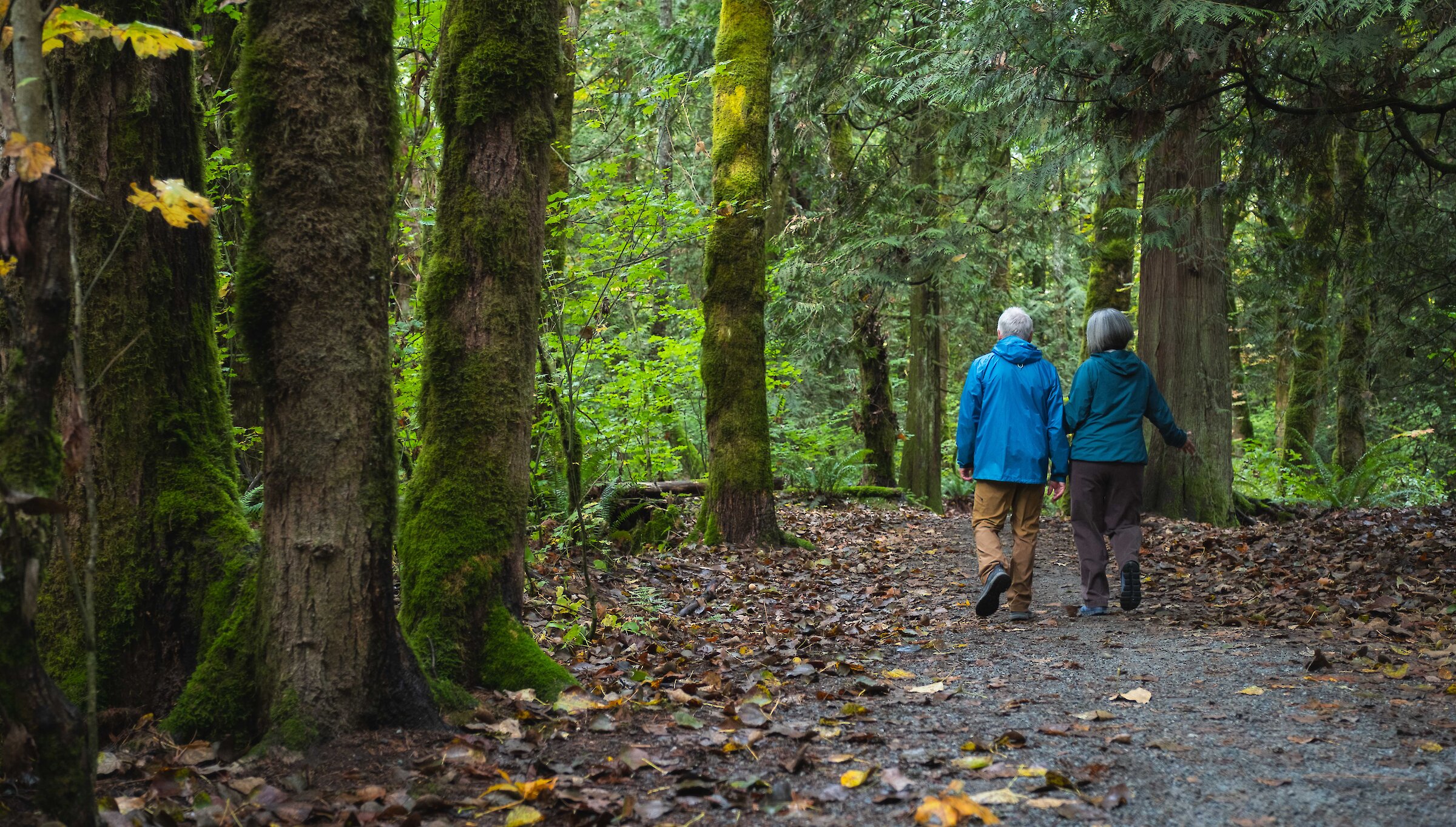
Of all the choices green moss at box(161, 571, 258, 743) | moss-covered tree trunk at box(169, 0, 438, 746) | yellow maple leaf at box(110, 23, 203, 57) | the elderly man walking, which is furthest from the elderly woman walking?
yellow maple leaf at box(110, 23, 203, 57)

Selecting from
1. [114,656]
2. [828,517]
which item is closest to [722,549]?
[828,517]

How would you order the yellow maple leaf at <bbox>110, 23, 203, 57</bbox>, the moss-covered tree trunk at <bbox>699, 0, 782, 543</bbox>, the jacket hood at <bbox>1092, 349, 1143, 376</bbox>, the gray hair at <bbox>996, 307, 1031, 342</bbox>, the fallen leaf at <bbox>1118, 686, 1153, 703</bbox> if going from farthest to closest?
the moss-covered tree trunk at <bbox>699, 0, 782, 543</bbox> → the gray hair at <bbox>996, 307, 1031, 342</bbox> → the jacket hood at <bbox>1092, 349, 1143, 376</bbox> → the fallen leaf at <bbox>1118, 686, 1153, 703</bbox> → the yellow maple leaf at <bbox>110, 23, 203, 57</bbox>

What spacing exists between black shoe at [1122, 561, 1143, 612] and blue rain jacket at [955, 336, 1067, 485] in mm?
793

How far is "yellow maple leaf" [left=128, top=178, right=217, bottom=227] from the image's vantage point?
2545 millimetres

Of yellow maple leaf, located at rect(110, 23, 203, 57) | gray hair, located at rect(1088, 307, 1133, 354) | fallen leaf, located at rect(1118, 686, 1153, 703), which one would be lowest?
fallen leaf, located at rect(1118, 686, 1153, 703)

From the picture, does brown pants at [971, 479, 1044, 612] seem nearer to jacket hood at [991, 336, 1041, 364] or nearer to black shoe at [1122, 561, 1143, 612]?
black shoe at [1122, 561, 1143, 612]

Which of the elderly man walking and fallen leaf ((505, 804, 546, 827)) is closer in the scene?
fallen leaf ((505, 804, 546, 827))

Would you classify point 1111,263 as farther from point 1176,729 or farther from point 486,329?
point 486,329

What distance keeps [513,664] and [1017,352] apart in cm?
449

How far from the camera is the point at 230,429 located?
13.5 feet

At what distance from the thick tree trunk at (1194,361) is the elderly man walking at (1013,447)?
475 cm

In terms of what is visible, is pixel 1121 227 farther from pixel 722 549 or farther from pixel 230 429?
pixel 230 429

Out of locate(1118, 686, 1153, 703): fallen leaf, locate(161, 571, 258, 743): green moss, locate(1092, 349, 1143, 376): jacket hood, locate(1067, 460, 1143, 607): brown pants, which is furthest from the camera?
locate(1092, 349, 1143, 376): jacket hood

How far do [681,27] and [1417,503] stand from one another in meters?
14.2
